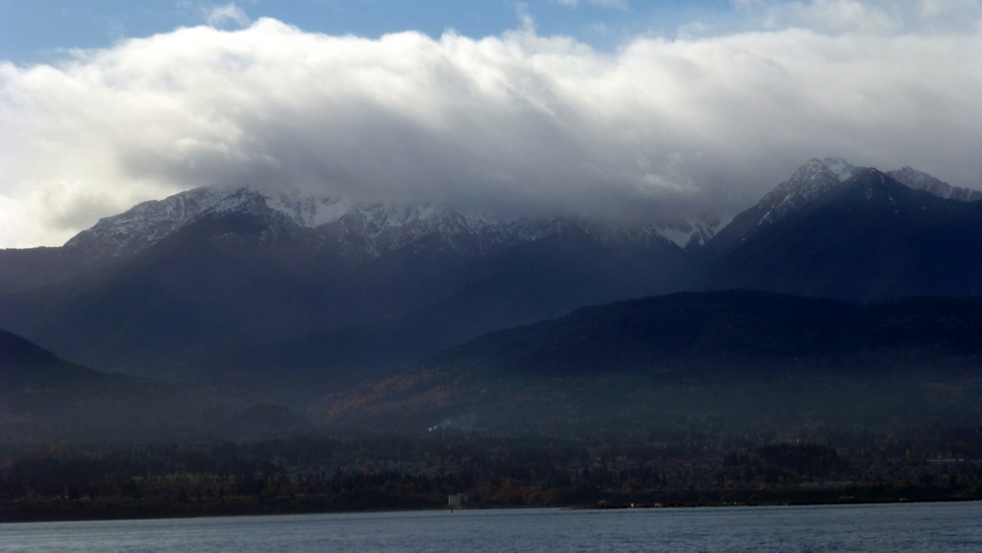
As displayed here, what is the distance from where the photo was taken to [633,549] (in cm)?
19225

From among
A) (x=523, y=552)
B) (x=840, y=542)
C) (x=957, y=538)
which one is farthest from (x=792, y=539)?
(x=523, y=552)

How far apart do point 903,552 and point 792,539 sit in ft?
87.7

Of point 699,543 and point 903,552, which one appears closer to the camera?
point 903,552

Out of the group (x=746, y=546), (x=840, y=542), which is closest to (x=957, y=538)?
(x=840, y=542)

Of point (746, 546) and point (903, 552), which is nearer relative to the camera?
point (903, 552)

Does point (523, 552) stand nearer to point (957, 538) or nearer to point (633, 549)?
point (633, 549)

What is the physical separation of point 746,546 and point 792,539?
1242 centimetres

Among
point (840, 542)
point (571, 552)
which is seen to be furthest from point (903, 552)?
point (571, 552)

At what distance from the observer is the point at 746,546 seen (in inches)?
7480

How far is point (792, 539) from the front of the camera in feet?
653

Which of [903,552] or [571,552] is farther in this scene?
[571,552]

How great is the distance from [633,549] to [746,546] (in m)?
15.6

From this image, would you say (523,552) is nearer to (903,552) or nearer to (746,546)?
(746,546)

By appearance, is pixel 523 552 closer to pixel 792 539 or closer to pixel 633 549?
pixel 633 549
